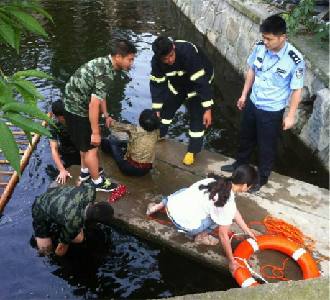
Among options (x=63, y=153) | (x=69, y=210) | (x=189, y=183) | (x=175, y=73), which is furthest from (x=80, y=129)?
(x=63, y=153)

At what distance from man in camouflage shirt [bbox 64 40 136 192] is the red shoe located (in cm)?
23

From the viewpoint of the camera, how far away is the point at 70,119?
5070 millimetres

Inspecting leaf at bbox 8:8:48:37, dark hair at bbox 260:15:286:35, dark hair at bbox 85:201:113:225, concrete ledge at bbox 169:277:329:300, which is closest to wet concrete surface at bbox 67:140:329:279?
dark hair at bbox 85:201:113:225

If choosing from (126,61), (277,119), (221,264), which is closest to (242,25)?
(277,119)

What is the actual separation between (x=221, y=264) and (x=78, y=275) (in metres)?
1.63

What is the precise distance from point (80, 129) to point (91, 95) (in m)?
0.52

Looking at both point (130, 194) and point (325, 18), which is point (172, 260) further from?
point (325, 18)

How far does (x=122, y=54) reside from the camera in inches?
176

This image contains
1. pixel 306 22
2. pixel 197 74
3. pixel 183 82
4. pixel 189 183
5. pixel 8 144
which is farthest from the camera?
pixel 306 22

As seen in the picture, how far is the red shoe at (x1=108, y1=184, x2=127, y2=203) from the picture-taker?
5369 mm

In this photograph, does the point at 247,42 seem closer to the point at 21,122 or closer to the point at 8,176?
the point at 8,176

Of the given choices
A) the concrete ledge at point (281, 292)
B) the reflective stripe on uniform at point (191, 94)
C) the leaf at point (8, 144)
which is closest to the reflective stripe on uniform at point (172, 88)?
the reflective stripe on uniform at point (191, 94)

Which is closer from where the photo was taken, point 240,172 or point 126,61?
point 240,172

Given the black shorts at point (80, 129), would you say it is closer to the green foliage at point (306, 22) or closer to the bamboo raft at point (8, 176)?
the bamboo raft at point (8, 176)
